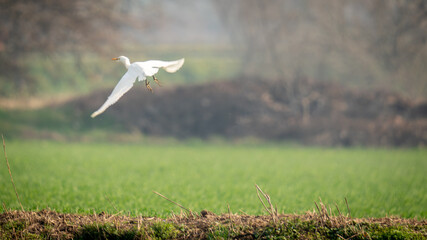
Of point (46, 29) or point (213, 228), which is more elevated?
point (46, 29)

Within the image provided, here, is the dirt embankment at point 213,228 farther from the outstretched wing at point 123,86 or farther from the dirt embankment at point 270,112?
the dirt embankment at point 270,112

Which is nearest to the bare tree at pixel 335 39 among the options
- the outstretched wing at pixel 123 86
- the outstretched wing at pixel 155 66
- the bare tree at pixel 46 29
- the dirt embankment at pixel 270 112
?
the dirt embankment at pixel 270 112

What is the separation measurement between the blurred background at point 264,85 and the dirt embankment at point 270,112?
0.23 feet

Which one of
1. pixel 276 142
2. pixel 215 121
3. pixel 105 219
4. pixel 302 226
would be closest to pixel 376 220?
pixel 302 226

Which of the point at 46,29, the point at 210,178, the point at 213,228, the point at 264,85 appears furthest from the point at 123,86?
the point at 264,85

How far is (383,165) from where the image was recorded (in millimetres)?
17688

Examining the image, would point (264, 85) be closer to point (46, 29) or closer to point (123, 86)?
point (46, 29)

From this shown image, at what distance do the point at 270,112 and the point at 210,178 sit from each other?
15062 millimetres

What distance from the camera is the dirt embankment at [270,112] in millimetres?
25562

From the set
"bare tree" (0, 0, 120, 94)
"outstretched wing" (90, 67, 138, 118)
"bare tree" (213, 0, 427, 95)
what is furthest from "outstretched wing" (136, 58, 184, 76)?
"bare tree" (213, 0, 427, 95)

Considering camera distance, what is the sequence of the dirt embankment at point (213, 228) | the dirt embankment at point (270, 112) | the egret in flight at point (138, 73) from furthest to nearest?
1. the dirt embankment at point (270, 112)
2. the dirt embankment at point (213, 228)
3. the egret in flight at point (138, 73)

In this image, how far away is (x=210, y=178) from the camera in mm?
14570

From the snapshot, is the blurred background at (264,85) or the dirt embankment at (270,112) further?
the dirt embankment at (270,112)

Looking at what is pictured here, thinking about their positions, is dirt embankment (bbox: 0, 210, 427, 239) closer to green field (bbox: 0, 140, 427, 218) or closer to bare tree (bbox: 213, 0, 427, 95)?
green field (bbox: 0, 140, 427, 218)
